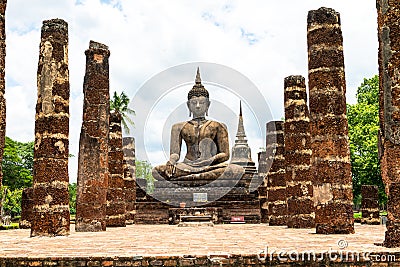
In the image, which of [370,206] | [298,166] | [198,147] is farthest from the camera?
[198,147]

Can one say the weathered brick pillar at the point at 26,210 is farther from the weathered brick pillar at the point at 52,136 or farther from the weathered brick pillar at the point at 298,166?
the weathered brick pillar at the point at 298,166

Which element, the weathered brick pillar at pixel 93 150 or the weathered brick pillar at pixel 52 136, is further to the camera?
the weathered brick pillar at pixel 93 150

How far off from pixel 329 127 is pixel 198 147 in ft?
39.8

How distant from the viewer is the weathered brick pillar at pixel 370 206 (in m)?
18.1

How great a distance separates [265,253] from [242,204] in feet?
46.9

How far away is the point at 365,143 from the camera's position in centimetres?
2709

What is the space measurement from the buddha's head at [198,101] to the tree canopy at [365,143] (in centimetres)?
903

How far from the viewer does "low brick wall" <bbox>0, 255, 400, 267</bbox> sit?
6242mm

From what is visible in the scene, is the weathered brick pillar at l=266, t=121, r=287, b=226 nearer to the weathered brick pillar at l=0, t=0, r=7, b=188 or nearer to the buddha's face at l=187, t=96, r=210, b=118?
the buddha's face at l=187, t=96, r=210, b=118

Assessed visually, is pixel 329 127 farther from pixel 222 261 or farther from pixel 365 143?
pixel 365 143

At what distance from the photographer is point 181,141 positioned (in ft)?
76.7

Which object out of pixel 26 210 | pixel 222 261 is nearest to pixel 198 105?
pixel 26 210

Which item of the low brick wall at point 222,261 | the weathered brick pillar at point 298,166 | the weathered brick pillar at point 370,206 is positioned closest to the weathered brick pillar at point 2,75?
the low brick wall at point 222,261

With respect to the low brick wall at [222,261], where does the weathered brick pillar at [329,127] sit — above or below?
above
